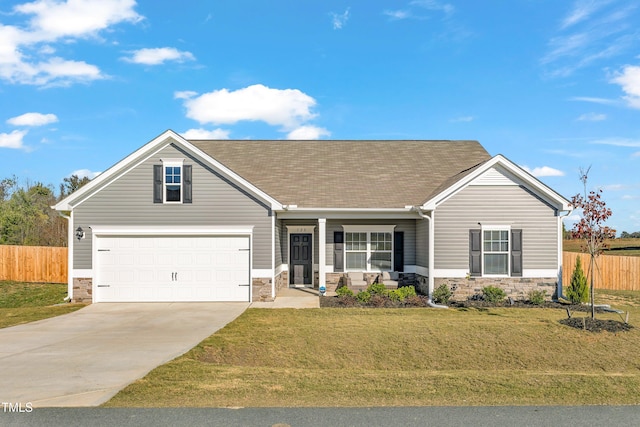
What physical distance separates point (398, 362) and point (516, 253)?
8192 mm

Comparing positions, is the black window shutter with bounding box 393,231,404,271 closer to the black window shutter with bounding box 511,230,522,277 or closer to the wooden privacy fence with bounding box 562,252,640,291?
the black window shutter with bounding box 511,230,522,277

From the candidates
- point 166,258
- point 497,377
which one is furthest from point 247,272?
point 497,377

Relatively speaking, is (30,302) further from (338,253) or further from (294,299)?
(338,253)

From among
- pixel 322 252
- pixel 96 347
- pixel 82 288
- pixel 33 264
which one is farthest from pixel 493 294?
pixel 33 264

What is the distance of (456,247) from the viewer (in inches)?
600

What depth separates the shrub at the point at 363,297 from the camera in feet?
47.8

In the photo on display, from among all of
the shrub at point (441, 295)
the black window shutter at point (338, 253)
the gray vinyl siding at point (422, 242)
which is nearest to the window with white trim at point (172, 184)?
the black window shutter at point (338, 253)

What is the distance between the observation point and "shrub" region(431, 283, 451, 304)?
1459 cm

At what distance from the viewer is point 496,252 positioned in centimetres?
1528

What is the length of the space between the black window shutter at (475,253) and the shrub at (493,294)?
63cm

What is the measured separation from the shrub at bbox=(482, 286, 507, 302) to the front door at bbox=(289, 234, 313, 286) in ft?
22.0

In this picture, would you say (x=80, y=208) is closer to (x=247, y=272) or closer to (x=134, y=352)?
(x=247, y=272)

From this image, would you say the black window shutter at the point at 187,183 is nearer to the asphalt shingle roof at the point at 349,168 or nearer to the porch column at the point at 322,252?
the asphalt shingle roof at the point at 349,168

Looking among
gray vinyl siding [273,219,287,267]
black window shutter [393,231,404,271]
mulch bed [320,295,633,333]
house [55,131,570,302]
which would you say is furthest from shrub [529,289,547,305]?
gray vinyl siding [273,219,287,267]
